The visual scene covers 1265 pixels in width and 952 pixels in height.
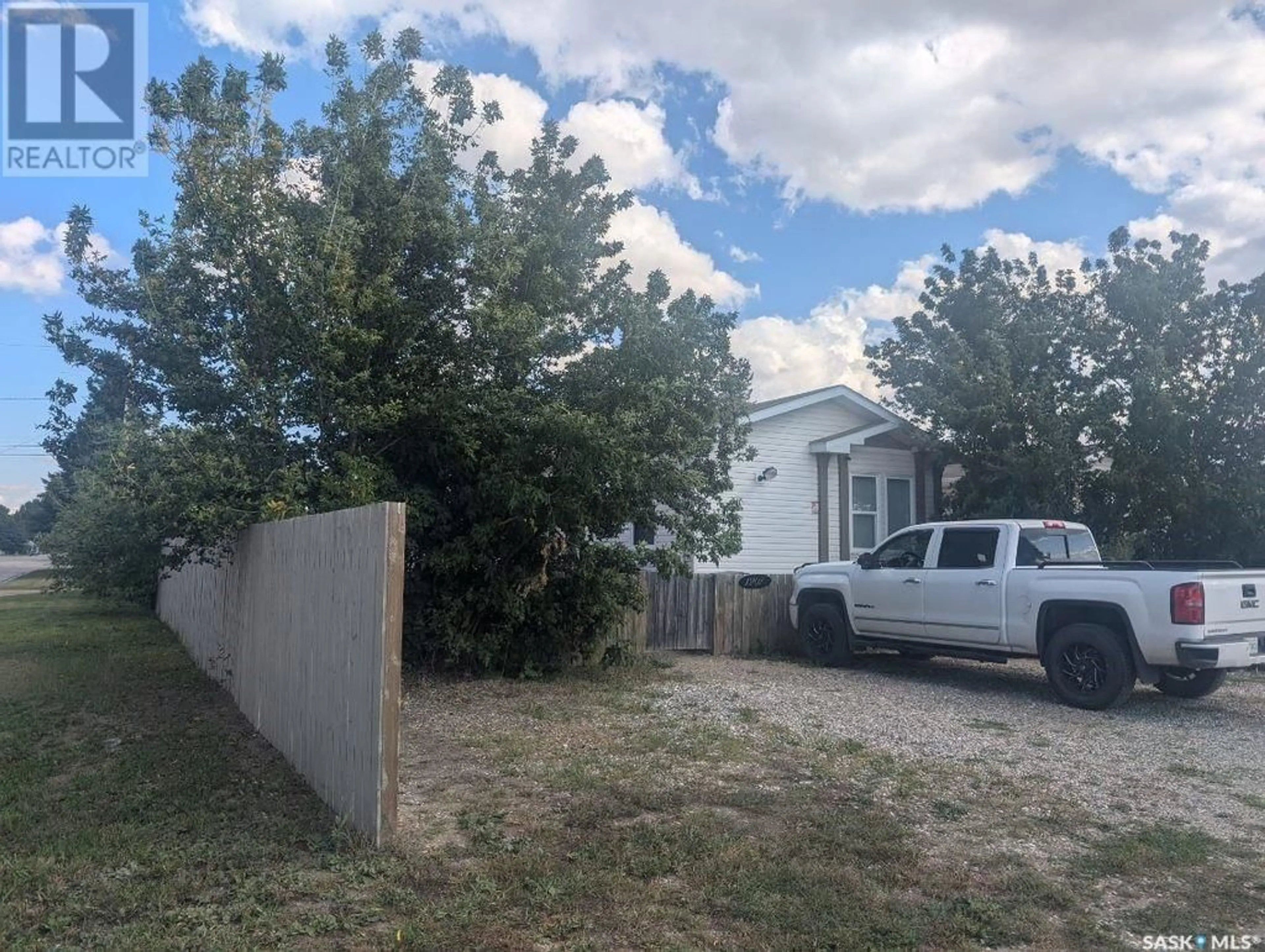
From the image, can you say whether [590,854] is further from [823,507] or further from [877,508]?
[877,508]

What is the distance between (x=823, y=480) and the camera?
698 inches

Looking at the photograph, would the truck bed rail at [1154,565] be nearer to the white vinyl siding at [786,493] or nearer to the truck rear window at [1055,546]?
the truck rear window at [1055,546]

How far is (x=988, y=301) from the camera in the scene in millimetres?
17641

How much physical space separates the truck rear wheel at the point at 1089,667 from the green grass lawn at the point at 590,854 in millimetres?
2877

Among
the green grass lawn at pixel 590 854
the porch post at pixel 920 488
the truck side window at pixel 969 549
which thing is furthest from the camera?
the porch post at pixel 920 488

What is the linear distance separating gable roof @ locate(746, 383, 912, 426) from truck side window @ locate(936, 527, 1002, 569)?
5.15 m

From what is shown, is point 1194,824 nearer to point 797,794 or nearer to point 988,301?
point 797,794

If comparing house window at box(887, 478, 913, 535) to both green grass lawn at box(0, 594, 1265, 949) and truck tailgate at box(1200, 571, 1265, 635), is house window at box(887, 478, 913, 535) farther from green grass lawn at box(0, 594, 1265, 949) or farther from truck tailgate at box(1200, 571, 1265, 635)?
green grass lawn at box(0, 594, 1265, 949)

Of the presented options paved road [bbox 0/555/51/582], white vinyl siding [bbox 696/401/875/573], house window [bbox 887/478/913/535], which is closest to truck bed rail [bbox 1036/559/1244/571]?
white vinyl siding [bbox 696/401/875/573]

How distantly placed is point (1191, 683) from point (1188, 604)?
1.76 m

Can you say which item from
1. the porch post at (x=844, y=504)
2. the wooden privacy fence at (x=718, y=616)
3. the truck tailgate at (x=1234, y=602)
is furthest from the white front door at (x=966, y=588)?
the porch post at (x=844, y=504)

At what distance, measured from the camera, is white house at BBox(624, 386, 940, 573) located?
17.1 m

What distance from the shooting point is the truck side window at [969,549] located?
10836mm

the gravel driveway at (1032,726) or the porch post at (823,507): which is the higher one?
the porch post at (823,507)
